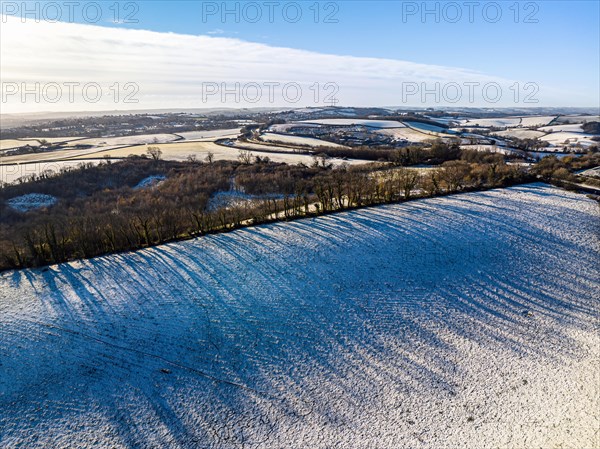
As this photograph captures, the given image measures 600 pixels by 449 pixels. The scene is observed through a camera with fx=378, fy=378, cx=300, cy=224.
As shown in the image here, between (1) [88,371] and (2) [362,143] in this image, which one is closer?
(1) [88,371]

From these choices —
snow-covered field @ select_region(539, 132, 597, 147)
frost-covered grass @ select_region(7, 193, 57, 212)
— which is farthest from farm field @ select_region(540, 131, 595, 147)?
frost-covered grass @ select_region(7, 193, 57, 212)

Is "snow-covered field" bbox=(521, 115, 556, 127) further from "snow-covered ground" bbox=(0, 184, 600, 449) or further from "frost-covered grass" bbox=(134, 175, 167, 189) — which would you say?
"snow-covered ground" bbox=(0, 184, 600, 449)

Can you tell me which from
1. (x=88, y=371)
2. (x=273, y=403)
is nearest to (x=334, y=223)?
(x=273, y=403)

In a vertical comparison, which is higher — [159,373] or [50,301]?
[50,301]

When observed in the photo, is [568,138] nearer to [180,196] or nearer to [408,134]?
Answer: [408,134]

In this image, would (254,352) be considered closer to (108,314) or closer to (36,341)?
(108,314)

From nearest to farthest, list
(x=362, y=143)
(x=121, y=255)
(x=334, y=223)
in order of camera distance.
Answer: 1. (x=121, y=255)
2. (x=334, y=223)
3. (x=362, y=143)
